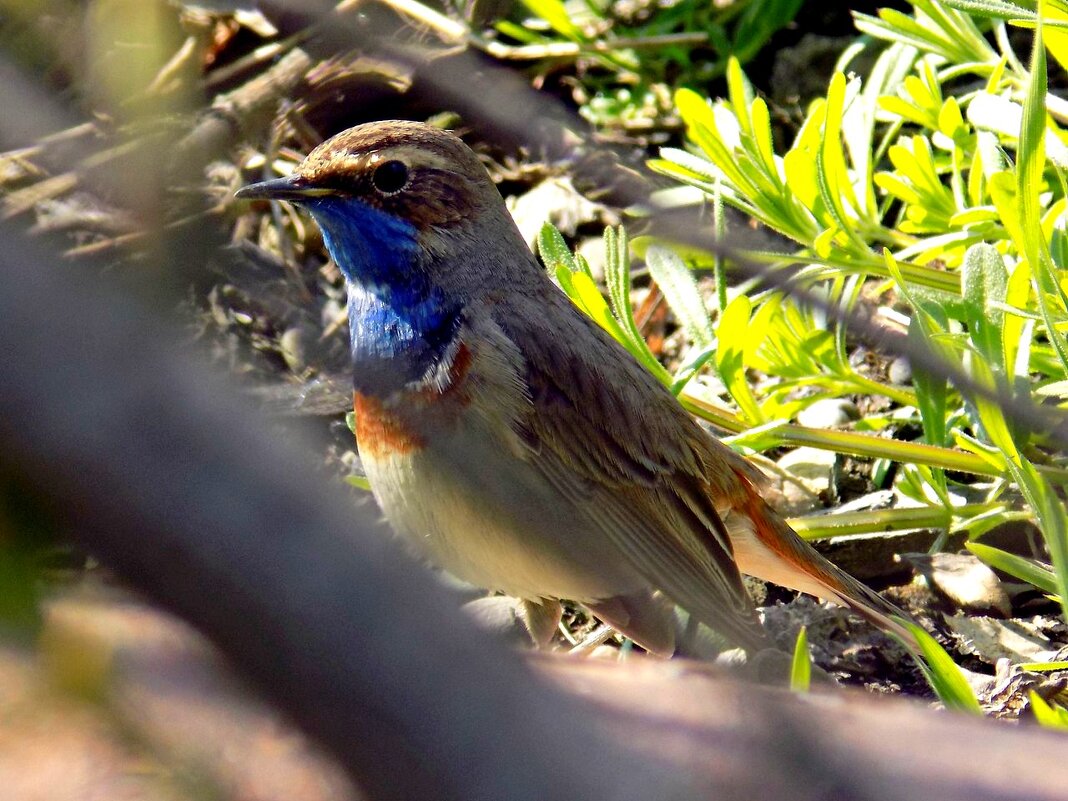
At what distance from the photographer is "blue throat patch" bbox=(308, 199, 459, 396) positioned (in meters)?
3.74

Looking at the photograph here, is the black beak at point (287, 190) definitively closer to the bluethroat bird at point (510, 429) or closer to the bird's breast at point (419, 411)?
the bluethroat bird at point (510, 429)

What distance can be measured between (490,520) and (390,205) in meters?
1.03

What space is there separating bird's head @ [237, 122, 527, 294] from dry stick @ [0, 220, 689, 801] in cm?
300

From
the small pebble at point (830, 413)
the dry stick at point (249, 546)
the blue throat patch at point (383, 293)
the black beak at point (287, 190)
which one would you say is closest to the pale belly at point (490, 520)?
the blue throat patch at point (383, 293)

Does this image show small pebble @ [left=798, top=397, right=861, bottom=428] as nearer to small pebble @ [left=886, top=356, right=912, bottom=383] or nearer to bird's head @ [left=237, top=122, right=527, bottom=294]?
small pebble @ [left=886, top=356, right=912, bottom=383]

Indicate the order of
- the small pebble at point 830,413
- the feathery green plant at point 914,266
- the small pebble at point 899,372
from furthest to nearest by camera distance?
the small pebble at point 899,372 < the small pebble at point 830,413 < the feathery green plant at point 914,266

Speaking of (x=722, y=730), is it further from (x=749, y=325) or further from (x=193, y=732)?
(x=749, y=325)

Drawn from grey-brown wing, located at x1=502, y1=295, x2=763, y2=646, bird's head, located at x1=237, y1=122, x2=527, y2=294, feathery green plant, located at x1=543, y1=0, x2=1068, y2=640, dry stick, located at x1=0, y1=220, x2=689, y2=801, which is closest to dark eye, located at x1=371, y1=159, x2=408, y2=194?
bird's head, located at x1=237, y1=122, x2=527, y2=294

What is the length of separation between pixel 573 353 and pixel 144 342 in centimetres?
303

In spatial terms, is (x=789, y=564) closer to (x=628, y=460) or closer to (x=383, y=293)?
(x=628, y=460)

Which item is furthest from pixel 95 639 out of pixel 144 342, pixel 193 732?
pixel 144 342

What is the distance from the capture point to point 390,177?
12.8 feet

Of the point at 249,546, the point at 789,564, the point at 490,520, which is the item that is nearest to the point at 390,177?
the point at 490,520

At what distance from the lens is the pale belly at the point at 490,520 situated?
141 inches
